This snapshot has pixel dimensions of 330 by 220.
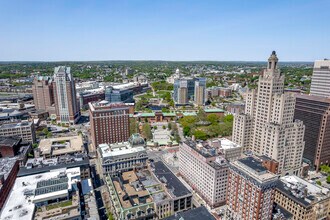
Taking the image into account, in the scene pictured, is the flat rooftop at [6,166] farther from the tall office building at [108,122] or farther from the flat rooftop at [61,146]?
the tall office building at [108,122]

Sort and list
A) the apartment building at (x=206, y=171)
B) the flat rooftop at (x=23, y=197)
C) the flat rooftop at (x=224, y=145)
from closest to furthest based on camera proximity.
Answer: the flat rooftop at (x=23, y=197), the apartment building at (x=206, y=171), the flat rooftop at (x=224, y=145)

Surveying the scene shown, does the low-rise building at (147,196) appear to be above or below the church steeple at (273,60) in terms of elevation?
below

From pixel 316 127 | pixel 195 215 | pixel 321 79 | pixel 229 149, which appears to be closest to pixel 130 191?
pixel 195 215

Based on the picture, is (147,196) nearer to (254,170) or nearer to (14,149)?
(254,170)

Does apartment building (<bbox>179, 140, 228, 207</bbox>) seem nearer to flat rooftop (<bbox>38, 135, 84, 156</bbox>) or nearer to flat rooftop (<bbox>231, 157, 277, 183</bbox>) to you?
flat rooftop (<bbox>231, 157, 277, 183</bbox>)

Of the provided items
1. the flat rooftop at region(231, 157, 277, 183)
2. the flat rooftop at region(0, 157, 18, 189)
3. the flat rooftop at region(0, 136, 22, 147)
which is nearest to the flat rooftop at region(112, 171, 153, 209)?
the flat rooftop at region(231, 157, 277, 183)

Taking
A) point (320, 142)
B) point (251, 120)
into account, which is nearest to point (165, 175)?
point (251, 120)

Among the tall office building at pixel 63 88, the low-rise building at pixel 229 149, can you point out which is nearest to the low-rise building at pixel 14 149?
the tall office building at pixel 63 88
